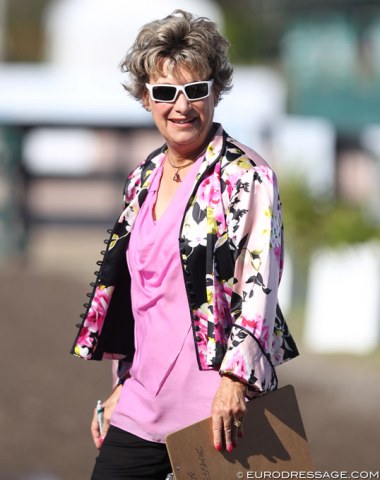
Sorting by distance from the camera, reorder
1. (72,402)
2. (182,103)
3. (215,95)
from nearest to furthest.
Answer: (182,103) < (215,95) < (72,402)

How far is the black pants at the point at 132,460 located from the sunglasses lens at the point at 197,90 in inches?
37.2

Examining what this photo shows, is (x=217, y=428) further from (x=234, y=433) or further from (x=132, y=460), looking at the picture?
(x=132, y=460)

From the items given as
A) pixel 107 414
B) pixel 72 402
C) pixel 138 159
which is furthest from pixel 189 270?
pixel 138 159

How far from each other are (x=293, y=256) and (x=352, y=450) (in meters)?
4.83

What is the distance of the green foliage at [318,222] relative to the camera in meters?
10.8

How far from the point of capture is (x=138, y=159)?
22.2 meters

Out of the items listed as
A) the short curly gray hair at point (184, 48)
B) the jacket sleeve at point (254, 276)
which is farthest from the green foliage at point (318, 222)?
the jacket sleeve at point (254, 276)

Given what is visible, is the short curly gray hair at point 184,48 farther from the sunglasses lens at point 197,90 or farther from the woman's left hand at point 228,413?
the woman's left hand at point 228,413

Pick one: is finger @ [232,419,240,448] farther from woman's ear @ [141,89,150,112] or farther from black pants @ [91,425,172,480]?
woman's ear @ [141,89,150,112]

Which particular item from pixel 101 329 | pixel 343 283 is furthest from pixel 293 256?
pixel 101 329

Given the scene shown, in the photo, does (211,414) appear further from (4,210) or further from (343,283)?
(4,210)

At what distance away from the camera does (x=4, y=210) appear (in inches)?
761

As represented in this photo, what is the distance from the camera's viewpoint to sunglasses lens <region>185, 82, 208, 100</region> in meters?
3.40

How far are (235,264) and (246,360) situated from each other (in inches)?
10.0
